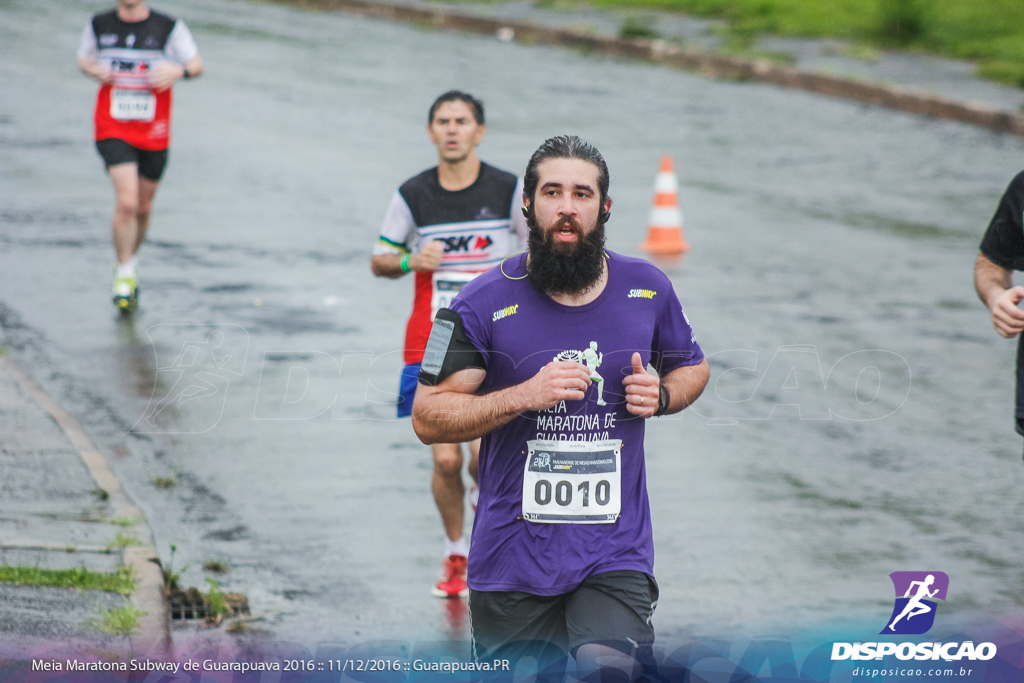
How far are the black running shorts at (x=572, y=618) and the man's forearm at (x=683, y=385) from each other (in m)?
0.49

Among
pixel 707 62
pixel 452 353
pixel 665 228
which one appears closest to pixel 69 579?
pixel 452 353

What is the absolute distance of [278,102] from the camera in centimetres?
1761

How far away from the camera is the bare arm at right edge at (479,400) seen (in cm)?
351

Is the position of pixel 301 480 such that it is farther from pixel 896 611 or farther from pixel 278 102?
pixel 278 102

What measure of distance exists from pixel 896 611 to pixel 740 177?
→ 9613 millimetres

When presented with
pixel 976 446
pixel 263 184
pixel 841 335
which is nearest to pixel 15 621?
pixel 976 446

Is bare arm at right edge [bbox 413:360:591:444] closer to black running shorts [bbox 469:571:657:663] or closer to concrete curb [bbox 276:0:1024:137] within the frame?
black running shorts [bbox 469:571:657:663]

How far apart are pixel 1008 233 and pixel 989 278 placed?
0.16 m

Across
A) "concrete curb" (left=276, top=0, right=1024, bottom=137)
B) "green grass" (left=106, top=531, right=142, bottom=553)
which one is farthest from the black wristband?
"concrete curb" (left=276, top=0, right=1024, bottom=137)

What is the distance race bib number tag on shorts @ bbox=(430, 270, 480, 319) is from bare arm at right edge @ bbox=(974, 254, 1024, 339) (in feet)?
6.89

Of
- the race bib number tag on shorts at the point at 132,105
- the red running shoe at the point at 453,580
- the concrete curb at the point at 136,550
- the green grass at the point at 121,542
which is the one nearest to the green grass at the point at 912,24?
Result: the race bib number tag on shorts at the point at 132,105

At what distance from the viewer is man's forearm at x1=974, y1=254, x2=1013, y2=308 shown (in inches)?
182

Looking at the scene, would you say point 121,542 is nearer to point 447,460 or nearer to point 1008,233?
point 447,460

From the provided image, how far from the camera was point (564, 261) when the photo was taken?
3.65m
